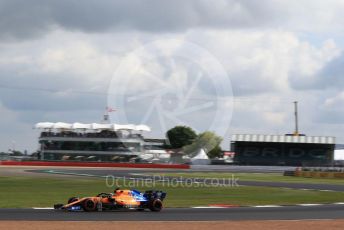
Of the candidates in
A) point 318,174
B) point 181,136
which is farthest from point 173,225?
point 181,136

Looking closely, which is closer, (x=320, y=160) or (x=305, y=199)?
(x=305, y=199)

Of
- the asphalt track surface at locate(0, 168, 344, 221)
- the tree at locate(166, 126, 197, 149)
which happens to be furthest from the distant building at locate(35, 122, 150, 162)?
the asphalt track surface at locate(0, 168, 344, 221)

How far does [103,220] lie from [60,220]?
115cm

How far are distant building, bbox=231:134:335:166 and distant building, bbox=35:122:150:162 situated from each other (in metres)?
17.5

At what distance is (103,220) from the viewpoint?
699 inches

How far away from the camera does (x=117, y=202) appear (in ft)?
68.8

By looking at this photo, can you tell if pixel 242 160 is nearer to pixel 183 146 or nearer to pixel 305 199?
pixel 183 146

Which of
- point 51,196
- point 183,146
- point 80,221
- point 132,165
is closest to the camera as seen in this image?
point 80,221

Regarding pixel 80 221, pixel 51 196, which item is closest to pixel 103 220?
pixel 80 221

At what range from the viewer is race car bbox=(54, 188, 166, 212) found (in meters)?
20.5

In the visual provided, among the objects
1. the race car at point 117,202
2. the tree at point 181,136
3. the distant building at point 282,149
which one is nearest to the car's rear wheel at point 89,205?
the race car at point 117,202

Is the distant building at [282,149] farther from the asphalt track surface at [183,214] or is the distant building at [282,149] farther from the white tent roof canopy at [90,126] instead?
the asphalt track surface at [183,214]

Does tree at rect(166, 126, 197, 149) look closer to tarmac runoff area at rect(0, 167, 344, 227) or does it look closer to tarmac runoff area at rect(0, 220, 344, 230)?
tarmac runoff area at rect(0, 167, 344, 227)

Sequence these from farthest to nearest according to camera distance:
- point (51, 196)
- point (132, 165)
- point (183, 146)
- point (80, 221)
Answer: point (183, 146) < point (132, 165) < point (51, 196) < point (80, 221)
